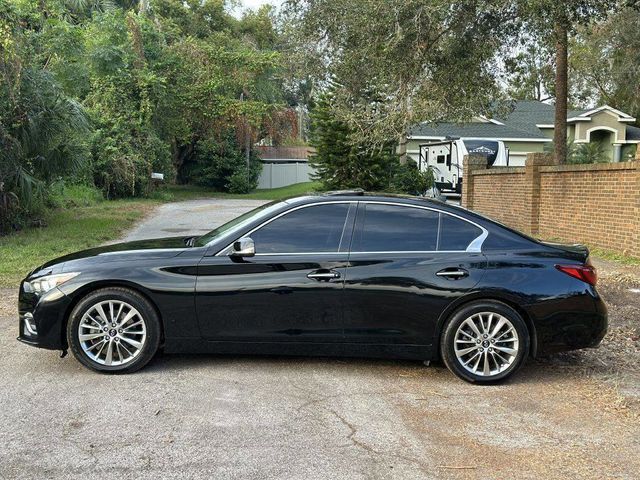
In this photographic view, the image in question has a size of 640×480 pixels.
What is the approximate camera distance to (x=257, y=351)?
17.6 feet

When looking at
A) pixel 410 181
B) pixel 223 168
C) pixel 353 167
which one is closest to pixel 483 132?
pixel 410 181

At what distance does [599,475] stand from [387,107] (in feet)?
40.5

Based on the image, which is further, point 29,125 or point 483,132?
point 483,132

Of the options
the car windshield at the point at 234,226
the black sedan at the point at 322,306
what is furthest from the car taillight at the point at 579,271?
the car windshield at the point at 234,226

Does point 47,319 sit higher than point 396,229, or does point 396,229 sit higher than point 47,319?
point 396,229

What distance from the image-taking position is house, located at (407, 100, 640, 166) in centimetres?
3294

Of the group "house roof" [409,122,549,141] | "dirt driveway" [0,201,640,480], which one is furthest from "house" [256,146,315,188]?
"dirt driveway" [0,201,640,480]

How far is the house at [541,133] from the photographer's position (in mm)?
32938

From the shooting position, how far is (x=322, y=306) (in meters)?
5.28

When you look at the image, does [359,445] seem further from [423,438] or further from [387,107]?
[387,107]

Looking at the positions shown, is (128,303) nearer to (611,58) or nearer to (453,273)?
(453,273)

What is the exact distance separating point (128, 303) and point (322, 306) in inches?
62.1

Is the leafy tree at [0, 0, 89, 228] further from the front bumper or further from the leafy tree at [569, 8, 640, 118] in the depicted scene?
the leafy tree at [569, 8, 640, 118]

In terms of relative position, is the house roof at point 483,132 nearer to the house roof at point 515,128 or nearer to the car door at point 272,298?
the house roof at point 515,128
